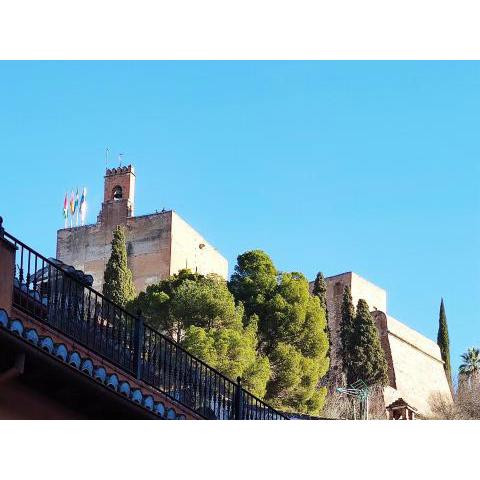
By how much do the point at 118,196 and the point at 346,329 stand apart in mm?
6146

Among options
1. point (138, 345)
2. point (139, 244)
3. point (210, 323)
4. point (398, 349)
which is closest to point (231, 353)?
point (210, 323)

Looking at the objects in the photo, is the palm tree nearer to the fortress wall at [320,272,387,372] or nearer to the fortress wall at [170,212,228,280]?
the fortress wall at [320,272,387,372]

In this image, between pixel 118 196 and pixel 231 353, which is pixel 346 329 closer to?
pixel 118 196

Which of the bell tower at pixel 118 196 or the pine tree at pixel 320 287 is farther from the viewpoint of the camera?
the bell tower at pixel 118 196

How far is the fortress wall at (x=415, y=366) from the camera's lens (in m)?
25.0

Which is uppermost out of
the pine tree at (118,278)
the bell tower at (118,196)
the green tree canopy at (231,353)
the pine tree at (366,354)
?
the bell tower at (118,196)

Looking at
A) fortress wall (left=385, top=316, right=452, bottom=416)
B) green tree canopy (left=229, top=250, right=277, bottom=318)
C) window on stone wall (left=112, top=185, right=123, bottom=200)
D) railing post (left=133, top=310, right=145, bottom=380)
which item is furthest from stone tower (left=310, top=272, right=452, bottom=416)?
railing post (left=133, top=310, right=145, bottom=380)

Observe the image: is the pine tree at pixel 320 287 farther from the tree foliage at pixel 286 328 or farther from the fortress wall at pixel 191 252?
the tree foliage at pixel 286 328

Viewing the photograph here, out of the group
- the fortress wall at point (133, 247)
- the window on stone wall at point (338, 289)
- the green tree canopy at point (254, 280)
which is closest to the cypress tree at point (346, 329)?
the window on stone wall at point (338, 289)

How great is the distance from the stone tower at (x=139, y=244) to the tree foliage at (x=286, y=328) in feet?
9.48

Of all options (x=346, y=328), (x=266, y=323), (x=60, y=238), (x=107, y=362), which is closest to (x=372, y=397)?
(x=346, y=328)
